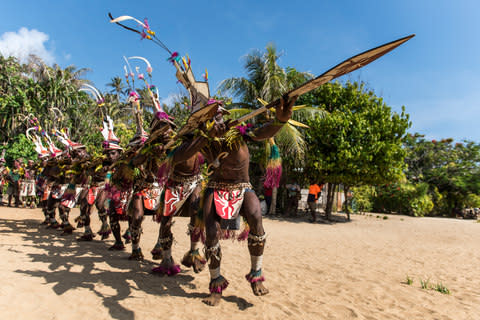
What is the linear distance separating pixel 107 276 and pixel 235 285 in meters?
1.74

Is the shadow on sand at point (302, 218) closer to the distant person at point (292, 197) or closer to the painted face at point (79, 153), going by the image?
the distant person at point (292, 197)

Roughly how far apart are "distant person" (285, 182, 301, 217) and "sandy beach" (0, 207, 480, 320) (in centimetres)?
800

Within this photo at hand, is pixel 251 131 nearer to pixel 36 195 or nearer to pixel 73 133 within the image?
pixel 36 195

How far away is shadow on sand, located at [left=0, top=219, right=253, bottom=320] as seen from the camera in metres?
3.36

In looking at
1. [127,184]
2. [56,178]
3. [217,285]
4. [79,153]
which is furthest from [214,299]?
[56,178]

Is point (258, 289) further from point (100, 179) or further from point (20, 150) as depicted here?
point (20, 150)

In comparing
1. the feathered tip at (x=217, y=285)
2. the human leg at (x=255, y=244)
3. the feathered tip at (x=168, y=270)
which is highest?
the human leg at (x=255, y=244)

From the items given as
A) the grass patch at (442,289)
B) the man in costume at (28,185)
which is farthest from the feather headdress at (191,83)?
the man in costume at (28,185)

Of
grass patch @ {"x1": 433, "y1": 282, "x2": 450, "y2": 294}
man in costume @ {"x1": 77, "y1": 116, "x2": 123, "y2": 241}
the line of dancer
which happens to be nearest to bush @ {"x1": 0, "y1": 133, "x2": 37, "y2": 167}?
man in costume @ {"x1": 77, "y1": 116, "x2": 123, "y2": 241}

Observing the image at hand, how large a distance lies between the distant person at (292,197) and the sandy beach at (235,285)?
8.00 metres

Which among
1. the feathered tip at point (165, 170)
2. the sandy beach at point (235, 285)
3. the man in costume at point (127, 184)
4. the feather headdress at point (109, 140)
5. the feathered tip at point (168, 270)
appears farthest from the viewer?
the feather headdress at point (109, 140)

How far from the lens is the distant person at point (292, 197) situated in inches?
575

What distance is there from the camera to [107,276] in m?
4.02

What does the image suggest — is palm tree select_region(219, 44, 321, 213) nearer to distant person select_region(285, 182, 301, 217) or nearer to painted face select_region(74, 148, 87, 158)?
distant person select_region(285, 182, 301, 217)
